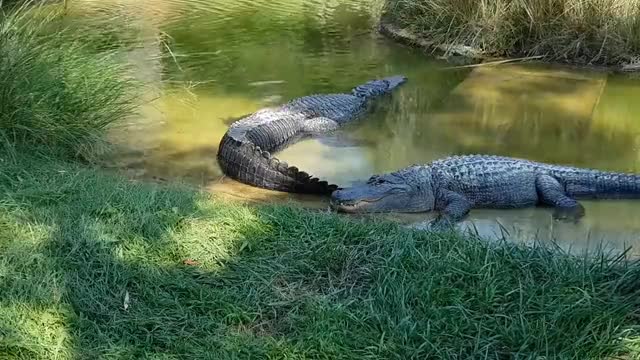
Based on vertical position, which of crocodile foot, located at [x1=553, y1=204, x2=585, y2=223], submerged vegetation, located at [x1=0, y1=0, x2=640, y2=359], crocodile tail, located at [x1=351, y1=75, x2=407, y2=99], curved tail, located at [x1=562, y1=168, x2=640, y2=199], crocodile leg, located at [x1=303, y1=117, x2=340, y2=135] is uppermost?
submerged vegetation, located at [x1=0, y1=0, x2=640, y2=359]

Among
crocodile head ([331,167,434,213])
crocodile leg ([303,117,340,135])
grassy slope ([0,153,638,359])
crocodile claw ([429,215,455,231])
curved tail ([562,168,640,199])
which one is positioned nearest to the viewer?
grassy slope ([0,153,638,359])

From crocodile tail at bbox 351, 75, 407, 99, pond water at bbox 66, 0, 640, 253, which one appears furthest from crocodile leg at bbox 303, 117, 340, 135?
crocodile tail at bbox 351, 75, 407, 99

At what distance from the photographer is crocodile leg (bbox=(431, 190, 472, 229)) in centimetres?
477

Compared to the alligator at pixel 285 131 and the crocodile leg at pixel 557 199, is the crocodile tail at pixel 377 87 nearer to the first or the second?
the alligator at pixel 285 131

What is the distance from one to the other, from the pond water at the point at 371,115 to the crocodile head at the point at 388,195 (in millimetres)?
90

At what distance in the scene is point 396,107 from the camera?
7.17 metres

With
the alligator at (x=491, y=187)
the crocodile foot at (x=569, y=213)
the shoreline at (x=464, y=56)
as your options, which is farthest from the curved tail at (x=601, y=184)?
the shoreline at (x=464, y=56)

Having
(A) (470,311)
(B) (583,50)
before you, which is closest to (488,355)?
(A) (470,311)

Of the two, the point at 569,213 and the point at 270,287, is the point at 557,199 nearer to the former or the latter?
the point at 569,213

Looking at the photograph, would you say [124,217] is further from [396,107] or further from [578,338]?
[396,107]

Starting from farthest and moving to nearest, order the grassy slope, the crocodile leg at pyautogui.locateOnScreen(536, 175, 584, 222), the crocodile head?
the crocodile leg at pyautogui.locateOnScreen(536, 175, 584, 222), the crocodile head, the grassy slope

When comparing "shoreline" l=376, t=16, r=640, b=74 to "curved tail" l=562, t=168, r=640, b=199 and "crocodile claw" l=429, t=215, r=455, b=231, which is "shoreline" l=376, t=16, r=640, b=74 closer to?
"curved tail" l=562, t=168, r=640, b=199

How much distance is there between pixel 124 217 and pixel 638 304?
224cm

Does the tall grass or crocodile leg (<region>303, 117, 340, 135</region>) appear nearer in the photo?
the tall grass
